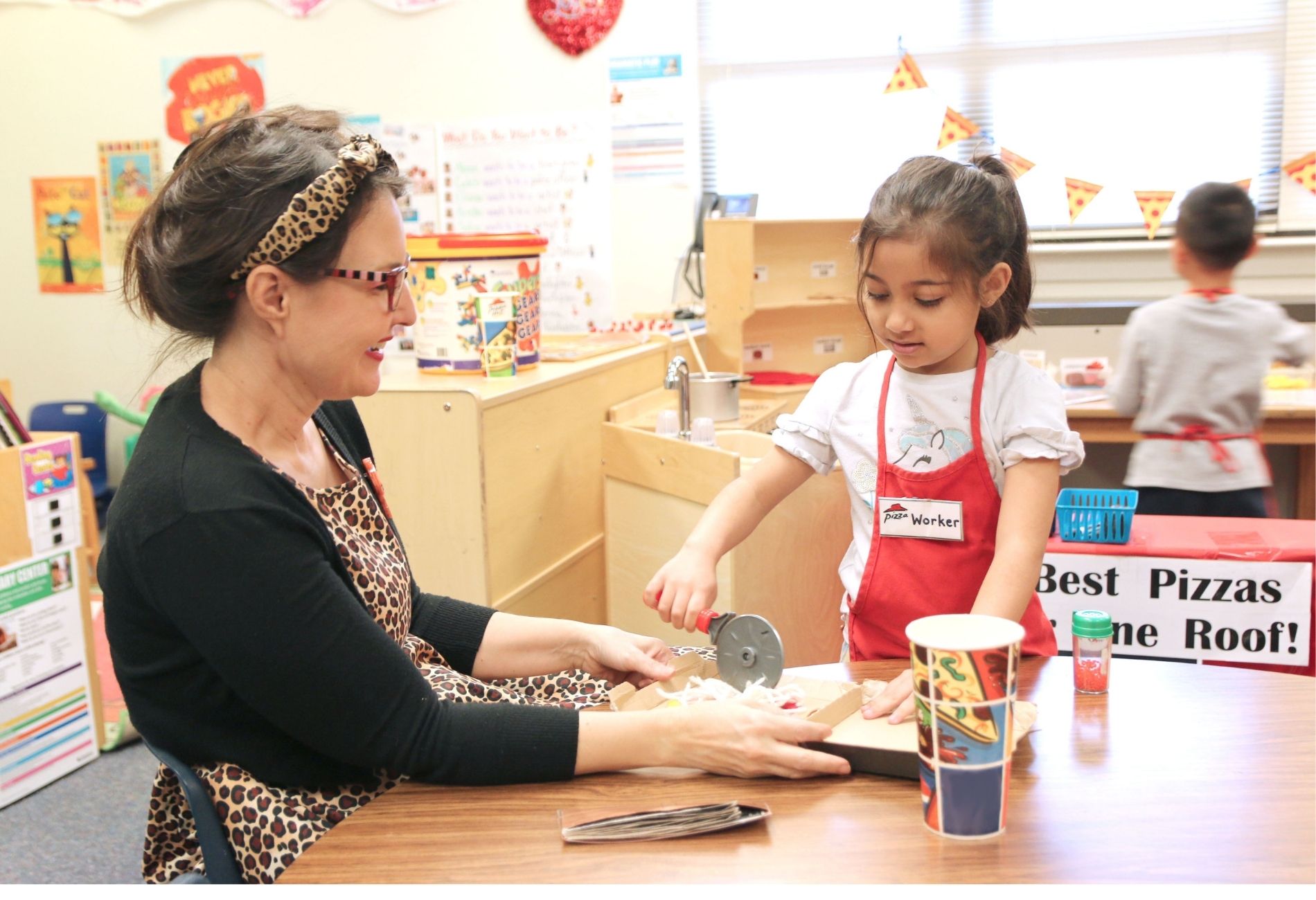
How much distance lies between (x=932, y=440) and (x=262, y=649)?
2.91 feet

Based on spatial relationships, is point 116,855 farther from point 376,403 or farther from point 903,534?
point 903,534

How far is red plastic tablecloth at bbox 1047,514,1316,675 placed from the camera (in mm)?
2309

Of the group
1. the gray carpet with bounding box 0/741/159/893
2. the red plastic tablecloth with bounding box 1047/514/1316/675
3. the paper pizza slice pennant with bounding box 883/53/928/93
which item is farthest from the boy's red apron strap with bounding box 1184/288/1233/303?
the gray carpet with bounding box 0/741/159/893

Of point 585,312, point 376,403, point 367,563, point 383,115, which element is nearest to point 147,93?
point 383,115

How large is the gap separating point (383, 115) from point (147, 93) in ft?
3.58

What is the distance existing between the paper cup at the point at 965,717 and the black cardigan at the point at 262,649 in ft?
1.14

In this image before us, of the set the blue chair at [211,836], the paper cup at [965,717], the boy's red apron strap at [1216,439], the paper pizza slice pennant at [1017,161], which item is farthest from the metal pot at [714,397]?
the paper cup at [965,717]

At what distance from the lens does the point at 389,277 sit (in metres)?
1.24

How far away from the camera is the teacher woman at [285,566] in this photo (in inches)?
41.9

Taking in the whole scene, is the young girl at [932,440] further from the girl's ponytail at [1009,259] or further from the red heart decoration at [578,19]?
the red heart decoration at [578,19]

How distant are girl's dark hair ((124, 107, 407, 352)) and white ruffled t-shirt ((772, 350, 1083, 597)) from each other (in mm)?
696

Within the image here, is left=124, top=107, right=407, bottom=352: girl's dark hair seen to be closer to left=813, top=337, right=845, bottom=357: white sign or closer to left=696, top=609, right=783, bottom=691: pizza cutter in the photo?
left=696, top=609, right=783, bottom=691: pizza cutter

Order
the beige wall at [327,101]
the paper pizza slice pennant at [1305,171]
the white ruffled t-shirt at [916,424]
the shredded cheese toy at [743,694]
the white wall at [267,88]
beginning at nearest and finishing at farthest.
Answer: the shredded cheese toy at [743,694] → the white ruffled t-shirt at [916,424] → the paper pizza slice pennant at [1305,171] → the beige wall at [327,101] → the white wall at [267,88]

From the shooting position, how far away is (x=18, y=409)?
17.3ft
